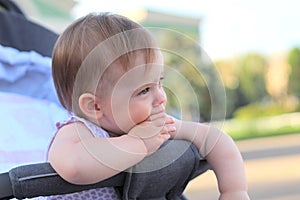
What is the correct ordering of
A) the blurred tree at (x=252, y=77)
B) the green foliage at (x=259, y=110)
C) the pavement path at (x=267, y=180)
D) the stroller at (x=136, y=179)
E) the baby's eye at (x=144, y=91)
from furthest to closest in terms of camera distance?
the blurred tree at (x=252, y=77), the green foliage at (x=259, y=110), the pavement path at (x=267, y=180), the baby's eye at (x=144, y=91), the stroller at (x=136, y=179)

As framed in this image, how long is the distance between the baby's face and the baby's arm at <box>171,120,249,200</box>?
12cm

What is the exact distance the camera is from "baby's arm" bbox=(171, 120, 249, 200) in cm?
149

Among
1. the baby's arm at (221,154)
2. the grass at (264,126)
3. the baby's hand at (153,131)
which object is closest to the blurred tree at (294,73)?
the grass at (264,126)

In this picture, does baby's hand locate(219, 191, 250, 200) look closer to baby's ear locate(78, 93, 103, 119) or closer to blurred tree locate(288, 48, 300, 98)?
baby's ear locate(78, 93, 103, 119)

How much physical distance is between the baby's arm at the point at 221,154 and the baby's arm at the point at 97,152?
0.09 m

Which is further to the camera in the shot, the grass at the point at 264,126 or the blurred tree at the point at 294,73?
the blurred tree at the point at 294,73

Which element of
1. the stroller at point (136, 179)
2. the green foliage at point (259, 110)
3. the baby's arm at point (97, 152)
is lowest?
the green foliage at point (259, 110)

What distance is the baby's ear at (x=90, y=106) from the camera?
1.45 meters

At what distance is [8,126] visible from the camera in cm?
217

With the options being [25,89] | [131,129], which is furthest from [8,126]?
[131,129]

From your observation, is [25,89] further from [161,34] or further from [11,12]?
[161,34]

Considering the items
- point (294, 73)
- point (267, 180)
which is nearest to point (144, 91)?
point (267, 180)

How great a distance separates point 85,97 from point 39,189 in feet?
0.83

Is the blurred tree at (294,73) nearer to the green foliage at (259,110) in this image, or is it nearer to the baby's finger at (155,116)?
the green foliage at (259,110)
